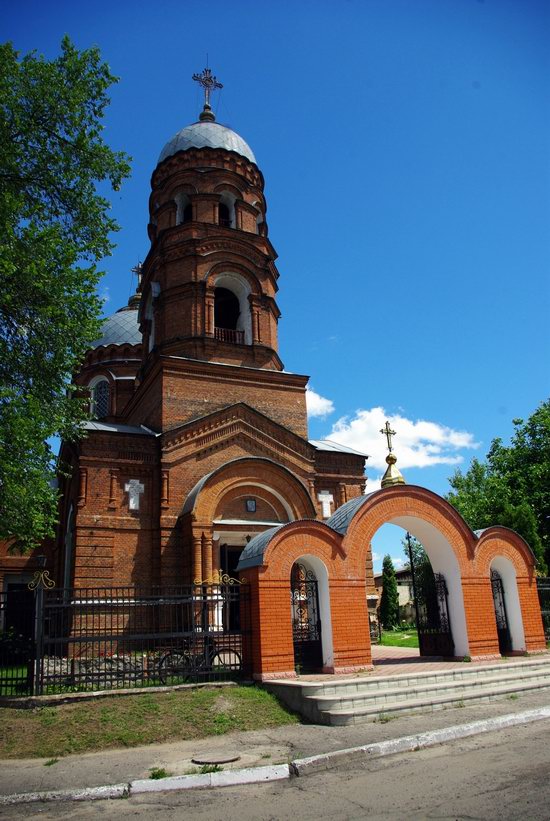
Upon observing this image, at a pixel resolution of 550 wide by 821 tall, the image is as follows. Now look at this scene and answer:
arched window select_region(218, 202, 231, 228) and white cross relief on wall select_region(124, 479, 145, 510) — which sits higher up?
arched window select_region(218, 202, 231, 228)

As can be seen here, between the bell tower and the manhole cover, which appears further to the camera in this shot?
A: the bell tower

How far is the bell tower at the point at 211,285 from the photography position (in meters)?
17.7

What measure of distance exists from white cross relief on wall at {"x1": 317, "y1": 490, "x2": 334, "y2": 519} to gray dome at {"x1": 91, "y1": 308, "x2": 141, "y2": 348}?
41.3 feet

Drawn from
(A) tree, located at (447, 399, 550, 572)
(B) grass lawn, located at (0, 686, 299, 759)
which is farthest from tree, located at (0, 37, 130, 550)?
(A) tree, located at (447, 399, 550, 572)

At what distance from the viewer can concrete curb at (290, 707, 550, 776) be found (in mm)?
6234

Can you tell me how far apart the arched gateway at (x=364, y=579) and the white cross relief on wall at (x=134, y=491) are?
5.21m

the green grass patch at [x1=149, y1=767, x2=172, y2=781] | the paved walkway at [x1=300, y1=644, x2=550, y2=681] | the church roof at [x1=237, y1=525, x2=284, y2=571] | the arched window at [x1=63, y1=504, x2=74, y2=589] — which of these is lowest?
the green grass patch at [x1=149, y1=767, x2=172, y2=781]

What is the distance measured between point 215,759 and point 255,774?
659 millimetres

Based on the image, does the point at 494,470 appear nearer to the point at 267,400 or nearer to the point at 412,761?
the point at 267,400

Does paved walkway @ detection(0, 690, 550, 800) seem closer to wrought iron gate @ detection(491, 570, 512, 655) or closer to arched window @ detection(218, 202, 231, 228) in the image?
wrought iron gate @ detection(491, 570, 512, 655)

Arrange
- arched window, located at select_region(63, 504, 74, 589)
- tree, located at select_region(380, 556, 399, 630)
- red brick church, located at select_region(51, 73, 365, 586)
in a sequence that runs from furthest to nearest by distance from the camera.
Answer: tree, located at select_region(380, 556, 399, 630) < arched window, located at select_region(63, 504, 74, 589) < red brick church, located at select_region(51, 73, 365, 586)

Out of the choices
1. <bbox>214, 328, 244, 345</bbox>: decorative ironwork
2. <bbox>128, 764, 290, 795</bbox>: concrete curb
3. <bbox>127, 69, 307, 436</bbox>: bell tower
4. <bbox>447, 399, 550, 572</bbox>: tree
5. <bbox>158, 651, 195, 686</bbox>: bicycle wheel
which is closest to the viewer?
<bbox>128, 764, 290, 795</bbox>: concrete curb

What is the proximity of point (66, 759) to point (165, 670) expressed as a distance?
8.63 feet

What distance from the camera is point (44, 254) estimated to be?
1184cm
